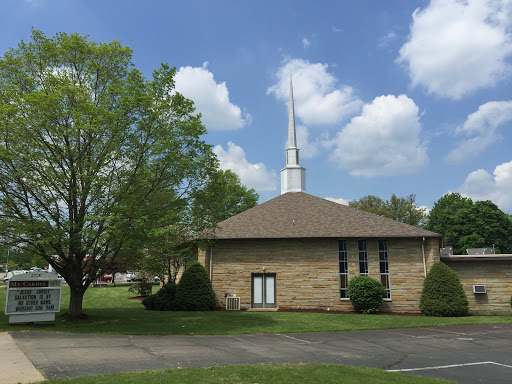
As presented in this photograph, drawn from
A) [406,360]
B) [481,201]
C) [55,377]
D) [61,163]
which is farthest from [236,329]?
[481,201]

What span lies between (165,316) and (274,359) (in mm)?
→ 10762

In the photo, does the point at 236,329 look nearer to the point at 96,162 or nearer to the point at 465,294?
the point at 96,162

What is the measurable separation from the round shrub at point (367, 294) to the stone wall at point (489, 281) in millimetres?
5465

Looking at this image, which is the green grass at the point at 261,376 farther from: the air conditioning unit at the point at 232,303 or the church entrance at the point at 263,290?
the church entrance at the point at 263,290

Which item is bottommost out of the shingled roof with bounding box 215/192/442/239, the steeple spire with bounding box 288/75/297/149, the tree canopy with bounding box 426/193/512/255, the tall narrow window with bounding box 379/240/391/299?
the tall narrow window with bounding box 379/240/391/299

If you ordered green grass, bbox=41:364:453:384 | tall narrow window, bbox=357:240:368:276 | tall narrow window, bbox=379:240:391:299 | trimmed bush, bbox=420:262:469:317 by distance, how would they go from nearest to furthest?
1. green grass, bbox=41:364:453:384
2. trimmed bush, bbox=420:262:469:317
3. tall narrow window, bbox=379:240:391:299
4. tall narrow window, bbox=357:240:368:276

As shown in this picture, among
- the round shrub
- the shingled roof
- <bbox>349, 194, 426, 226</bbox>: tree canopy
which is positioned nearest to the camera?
the round shrub

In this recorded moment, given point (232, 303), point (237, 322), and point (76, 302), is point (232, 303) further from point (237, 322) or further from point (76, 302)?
point (76, 302)

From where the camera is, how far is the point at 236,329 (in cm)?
1507

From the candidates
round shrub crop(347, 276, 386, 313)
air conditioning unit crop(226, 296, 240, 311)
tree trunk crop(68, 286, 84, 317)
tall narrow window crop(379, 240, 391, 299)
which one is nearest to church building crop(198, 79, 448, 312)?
tall narrow window crop(379, 240, 391, 299)

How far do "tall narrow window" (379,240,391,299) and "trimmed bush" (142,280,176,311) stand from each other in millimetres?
12646

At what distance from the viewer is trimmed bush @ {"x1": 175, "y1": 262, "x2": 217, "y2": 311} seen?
21688 mm

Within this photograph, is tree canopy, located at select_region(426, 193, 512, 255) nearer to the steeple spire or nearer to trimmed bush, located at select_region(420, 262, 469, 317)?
the steeple spire

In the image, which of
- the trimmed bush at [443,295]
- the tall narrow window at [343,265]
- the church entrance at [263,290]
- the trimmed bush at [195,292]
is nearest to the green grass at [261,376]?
the trimmed bush at [195,292]
